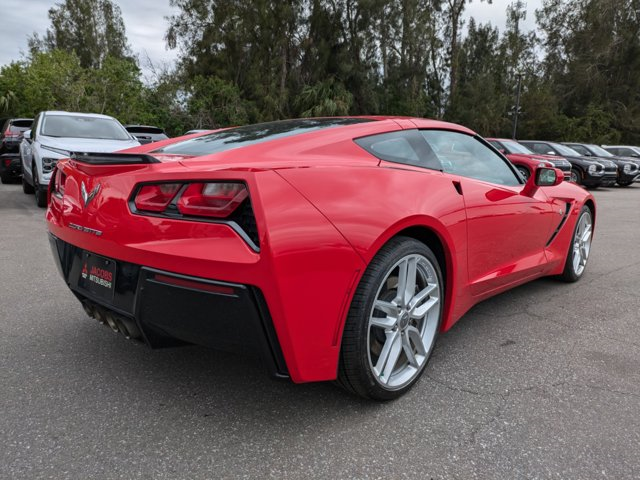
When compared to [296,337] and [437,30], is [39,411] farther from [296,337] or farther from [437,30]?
[437,30]

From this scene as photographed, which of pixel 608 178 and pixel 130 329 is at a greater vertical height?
pixel 130 329

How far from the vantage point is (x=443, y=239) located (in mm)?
2426

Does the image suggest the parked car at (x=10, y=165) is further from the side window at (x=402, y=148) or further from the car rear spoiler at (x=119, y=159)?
the side window at (x=402, y=148)

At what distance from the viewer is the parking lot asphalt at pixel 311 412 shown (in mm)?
1807

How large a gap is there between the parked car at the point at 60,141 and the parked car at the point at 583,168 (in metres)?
12.6

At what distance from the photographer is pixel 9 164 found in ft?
36.8

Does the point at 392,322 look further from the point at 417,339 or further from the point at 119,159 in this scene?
the point at 119,159

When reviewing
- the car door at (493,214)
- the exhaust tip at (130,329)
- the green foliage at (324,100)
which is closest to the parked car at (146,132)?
the green foliage at (324,100)

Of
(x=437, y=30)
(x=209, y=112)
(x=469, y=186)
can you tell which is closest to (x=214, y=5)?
(x=209, y=112)

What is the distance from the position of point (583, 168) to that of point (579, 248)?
12631 mm

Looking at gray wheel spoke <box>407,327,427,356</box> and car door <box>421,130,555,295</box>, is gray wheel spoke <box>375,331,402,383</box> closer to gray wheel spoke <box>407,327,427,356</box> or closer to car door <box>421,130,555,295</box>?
gray wheel spoke <box>407,327,427,356</box>

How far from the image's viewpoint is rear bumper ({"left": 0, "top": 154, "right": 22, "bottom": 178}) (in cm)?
1121

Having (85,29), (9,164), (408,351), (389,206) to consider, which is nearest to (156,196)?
(389,206)

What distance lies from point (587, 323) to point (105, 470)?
2985 mm
